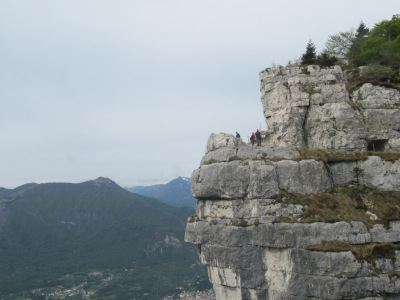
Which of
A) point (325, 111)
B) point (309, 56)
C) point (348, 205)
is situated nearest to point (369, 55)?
point (309, 56)

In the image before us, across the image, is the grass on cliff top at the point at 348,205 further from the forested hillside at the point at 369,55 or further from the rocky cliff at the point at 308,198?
the forested hillside at the point at 369,55

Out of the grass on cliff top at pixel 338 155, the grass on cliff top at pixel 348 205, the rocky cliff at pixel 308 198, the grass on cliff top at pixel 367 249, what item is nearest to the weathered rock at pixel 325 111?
the rocky cliff at pixel 308 198

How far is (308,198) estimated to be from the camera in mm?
22391

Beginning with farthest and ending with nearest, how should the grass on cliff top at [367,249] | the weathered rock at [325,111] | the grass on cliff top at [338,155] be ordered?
the weathered rock at [325,111] → the grass on cliff top at [338,155] → the grass on cliff top at [367,249]

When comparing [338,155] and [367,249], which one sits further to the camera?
[338,155]

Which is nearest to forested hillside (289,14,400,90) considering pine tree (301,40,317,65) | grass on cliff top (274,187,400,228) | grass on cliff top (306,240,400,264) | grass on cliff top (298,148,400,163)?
pine tree (301,40,317,65)

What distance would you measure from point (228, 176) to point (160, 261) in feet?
A: 537

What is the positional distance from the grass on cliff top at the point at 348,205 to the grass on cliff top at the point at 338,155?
2340 mm

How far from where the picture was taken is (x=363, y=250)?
65.8ft

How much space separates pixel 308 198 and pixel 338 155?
4.34 m

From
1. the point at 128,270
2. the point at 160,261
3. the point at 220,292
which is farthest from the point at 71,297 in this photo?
A: the point at 220,292

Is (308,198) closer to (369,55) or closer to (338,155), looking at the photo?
(338,155)

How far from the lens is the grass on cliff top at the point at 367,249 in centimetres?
1983

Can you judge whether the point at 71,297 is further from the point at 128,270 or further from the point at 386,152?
the point at 386,152
